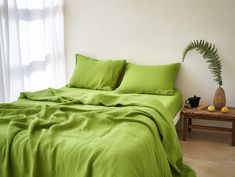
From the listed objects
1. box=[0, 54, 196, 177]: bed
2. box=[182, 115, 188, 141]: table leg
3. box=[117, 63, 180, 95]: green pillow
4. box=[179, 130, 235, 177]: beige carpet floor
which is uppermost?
box=[117, 63, 180, 95]: green pillow

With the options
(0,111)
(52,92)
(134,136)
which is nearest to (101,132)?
(134,136)

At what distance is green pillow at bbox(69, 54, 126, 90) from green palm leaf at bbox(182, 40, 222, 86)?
89 centimetres

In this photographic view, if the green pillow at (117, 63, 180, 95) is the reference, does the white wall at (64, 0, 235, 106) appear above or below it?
above

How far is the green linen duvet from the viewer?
182 centimetres

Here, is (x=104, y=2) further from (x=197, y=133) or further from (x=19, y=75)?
(x=197, y=133)

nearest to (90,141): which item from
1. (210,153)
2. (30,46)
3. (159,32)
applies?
(210,153)

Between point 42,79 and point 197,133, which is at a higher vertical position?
point 42,79

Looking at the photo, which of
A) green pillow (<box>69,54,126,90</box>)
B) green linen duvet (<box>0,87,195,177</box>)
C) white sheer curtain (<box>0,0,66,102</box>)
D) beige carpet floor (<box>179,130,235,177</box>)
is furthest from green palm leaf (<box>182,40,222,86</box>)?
white sheer curtain (<box>0,0,66,102</box>)

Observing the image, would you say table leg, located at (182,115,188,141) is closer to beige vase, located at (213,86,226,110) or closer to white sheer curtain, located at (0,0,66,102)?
beige vase, located at (213,86,226,110)

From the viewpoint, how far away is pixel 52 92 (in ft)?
10.8

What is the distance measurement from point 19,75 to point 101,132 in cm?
169

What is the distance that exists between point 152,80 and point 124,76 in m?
0.39

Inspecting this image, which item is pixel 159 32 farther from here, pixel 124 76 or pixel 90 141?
pixel 90 141

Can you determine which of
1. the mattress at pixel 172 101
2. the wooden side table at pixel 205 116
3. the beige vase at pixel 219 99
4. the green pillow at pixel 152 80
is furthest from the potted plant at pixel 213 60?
the mattress at pixel 172 101
